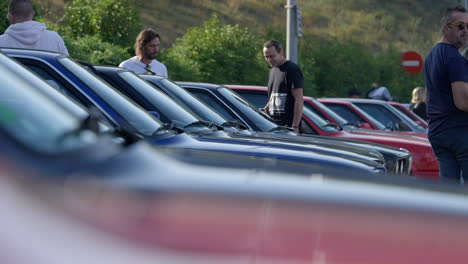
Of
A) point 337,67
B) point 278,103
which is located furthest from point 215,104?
point 337,67

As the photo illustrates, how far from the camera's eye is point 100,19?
1697cm

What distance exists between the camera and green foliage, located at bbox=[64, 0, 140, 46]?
55.5 ft

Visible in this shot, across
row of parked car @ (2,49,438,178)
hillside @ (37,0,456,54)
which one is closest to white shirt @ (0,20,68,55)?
row of parked car @ (2,49,438,178)

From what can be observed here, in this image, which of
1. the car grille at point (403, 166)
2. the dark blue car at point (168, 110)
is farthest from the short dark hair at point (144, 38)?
the car grille at point (403, 166)

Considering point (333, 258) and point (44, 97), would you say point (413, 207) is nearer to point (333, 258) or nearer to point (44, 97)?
point (333, 258)

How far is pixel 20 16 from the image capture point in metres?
7.11

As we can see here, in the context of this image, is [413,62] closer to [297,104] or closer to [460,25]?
[297,104]

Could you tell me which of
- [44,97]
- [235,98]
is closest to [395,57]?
[235,98]

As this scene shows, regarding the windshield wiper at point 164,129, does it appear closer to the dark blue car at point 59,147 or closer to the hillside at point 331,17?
the dark blue car at point 59,147

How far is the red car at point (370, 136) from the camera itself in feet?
32.1

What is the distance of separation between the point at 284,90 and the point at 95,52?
520 centimetres

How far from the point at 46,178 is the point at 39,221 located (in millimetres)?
105

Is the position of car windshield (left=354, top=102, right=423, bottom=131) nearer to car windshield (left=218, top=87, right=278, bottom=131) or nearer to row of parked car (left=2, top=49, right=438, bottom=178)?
A: car windshield (left=218, top=87, right=278, bottom=131)

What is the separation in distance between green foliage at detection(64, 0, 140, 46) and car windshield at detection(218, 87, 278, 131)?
28.6 ft
